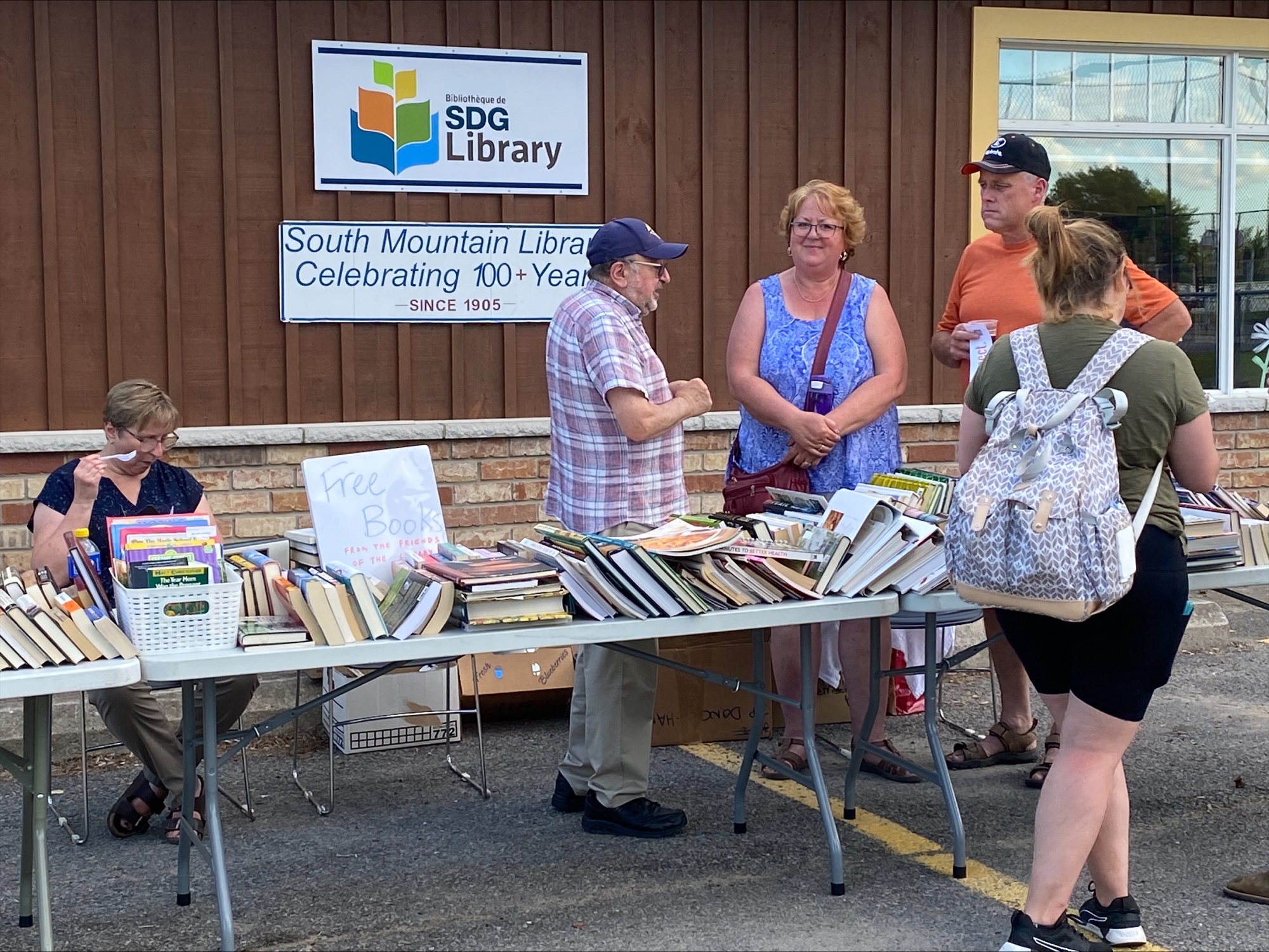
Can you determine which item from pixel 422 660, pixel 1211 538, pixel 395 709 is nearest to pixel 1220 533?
pixel 1211 538

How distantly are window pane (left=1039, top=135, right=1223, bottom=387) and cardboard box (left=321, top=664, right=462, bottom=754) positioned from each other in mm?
4110

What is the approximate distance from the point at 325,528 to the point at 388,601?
1.18 feet

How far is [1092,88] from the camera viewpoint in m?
7.48

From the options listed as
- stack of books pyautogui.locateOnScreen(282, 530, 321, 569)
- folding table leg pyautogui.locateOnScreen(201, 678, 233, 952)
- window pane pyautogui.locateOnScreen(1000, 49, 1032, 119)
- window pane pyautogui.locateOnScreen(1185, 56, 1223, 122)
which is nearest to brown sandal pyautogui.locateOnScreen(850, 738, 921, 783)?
stack of books pyautogui.locateOnScreen(282, 530, 321, 569)

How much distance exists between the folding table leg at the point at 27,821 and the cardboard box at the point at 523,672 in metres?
2.10

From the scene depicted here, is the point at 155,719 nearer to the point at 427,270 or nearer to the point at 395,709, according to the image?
the point at 395,709

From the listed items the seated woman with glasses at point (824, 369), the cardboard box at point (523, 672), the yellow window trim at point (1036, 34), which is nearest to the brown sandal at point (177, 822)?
the cardboard box at point (523, 672)

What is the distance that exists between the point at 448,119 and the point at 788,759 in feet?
10.5

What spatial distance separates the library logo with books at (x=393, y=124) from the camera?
637 centimetres

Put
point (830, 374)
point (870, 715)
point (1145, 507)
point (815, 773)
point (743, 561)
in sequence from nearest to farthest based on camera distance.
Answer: point (1145, 507), point (743, 561), point (815, 773), point (870, 715), point (830, 374)

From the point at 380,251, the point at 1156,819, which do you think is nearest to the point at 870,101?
the point at 380,251

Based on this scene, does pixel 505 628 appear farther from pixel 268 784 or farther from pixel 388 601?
pixel 268 784

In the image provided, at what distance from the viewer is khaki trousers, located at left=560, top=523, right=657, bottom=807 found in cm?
452

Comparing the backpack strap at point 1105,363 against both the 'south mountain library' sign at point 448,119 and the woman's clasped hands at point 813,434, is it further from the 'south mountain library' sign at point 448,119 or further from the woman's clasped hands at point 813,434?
the 'south mountain library' sign at point 448,119
